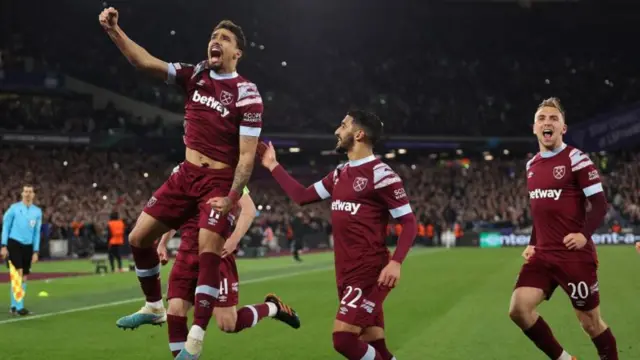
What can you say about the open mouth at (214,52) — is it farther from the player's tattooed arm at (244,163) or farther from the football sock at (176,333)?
the football sock at (176,333)

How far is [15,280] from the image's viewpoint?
51.8 ft

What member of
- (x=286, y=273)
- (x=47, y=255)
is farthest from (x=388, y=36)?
(x=286, y=273)

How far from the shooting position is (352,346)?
721cm

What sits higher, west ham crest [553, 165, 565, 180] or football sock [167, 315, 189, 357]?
west ham crest [553, 165, 565, 180]

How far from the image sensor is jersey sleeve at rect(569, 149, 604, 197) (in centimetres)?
839

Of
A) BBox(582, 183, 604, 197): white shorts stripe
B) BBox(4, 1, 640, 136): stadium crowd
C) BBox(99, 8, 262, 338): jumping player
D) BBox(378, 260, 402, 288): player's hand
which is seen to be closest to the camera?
BBox(378, 260, 402, 288): player's hand

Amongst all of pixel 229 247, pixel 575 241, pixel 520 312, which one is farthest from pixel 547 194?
pixel 229 247

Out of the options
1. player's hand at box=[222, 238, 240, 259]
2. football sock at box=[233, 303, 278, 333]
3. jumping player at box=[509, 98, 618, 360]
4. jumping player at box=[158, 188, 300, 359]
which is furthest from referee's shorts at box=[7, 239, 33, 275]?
jumping player at box=[509, 98, 618, 360]

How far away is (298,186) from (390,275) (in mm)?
1659

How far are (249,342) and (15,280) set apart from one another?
5.83 metres

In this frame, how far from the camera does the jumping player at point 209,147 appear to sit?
763 cm

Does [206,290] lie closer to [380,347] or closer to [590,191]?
[380,347]

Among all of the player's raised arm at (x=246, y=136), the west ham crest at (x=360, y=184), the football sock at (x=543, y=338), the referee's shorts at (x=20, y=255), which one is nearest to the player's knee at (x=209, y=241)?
the player's raised arm at (x=246, y=136)

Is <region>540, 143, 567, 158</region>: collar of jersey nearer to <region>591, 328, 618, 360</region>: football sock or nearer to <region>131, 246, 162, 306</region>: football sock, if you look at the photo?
<region>591, 328, 618, 360</region>: football sock
